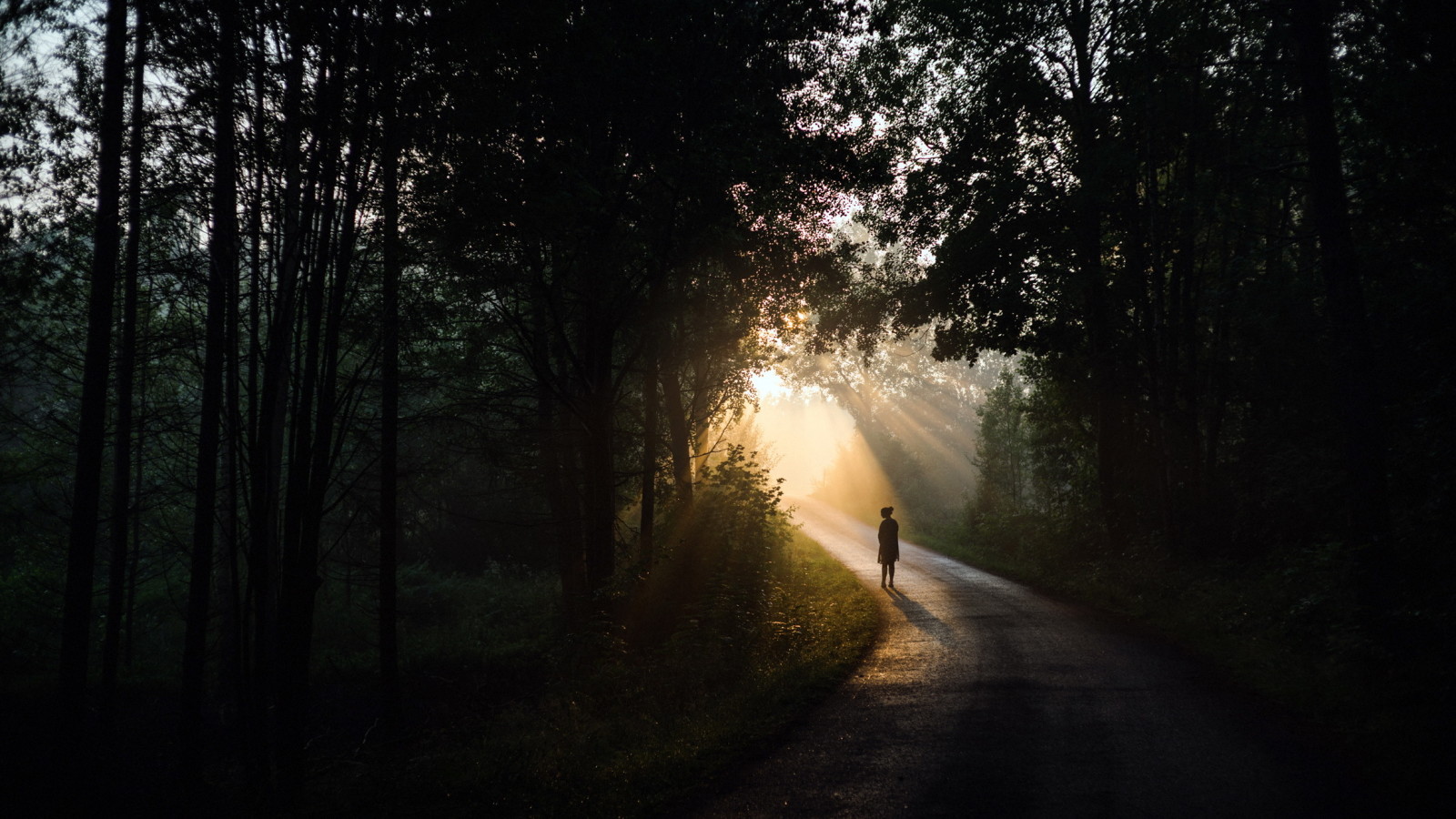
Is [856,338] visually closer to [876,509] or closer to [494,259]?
[494,259]

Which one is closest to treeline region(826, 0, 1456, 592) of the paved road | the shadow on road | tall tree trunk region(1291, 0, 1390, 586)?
tall tree trunk region(1291, 0, 1390, 586)

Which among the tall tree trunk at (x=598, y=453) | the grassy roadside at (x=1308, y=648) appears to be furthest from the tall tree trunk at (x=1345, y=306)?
the tall tree trunk at (x=598, y=453)

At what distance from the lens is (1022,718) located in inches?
263

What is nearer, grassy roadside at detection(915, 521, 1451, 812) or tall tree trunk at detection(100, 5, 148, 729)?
grassy roadside at detection(915, 521, 1451, 812)

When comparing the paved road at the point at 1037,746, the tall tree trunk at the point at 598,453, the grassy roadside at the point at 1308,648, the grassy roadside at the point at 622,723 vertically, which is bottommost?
the grassy roadside at the point at 622,723

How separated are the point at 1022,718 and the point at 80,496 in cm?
940

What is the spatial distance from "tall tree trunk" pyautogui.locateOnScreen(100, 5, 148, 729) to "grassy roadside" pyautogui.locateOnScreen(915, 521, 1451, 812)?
39.1 ft

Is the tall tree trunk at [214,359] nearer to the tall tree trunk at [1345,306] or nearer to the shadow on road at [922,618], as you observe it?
the shadow on road at [922,618]

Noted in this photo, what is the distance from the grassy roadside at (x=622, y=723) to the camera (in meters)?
5.58

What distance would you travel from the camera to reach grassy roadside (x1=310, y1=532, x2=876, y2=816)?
558 cm

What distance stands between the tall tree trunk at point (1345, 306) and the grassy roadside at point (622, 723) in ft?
20.6

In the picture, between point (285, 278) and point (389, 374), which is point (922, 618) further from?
point (285, 278)

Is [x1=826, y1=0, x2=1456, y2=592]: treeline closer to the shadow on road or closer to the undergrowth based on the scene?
the shadow on road

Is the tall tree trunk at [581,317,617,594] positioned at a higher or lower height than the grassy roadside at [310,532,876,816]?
higher
